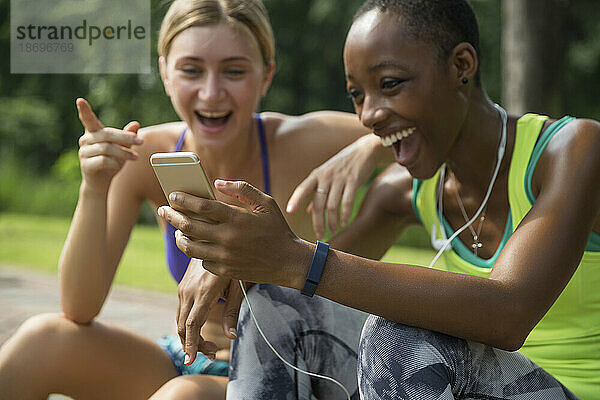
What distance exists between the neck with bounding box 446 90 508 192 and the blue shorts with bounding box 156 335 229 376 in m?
0.87

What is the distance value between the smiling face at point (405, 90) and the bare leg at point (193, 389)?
0.74 m

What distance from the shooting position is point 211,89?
2.20 meters

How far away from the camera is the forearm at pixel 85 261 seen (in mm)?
2109

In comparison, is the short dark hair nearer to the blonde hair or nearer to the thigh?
the blonde hair

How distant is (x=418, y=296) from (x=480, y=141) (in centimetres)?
64

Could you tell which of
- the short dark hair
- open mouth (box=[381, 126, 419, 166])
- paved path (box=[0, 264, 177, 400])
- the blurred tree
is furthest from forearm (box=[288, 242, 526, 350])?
the blurred tree

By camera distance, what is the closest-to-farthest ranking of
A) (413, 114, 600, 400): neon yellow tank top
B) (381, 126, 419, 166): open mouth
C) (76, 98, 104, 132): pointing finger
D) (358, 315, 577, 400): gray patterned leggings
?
1. (358, 315, 577, 400): gray patterned leggings
2. (413, 114, 600, 400): neon yellow tank top
3. (381, 126, 419, 166): open mouth
4. (76, 98, 104, 132): pointing finger

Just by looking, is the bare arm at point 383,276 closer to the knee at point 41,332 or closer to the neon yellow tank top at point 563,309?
the neon yellow tank top at point 563,309

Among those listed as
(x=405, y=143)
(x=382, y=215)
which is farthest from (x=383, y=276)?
(x=382, y=215)

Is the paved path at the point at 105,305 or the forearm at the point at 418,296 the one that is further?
the paved path at the point at 105,305

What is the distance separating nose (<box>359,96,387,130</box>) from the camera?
6.00ft

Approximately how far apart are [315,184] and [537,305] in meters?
0.76

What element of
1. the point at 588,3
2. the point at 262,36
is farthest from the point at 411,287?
the point at 588,3

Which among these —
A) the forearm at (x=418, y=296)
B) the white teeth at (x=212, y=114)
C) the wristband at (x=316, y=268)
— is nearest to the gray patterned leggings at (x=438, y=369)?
the forearm at (x=418, y=296)
